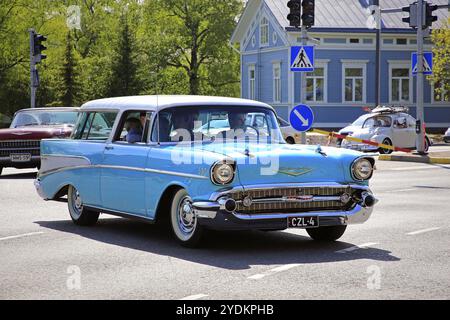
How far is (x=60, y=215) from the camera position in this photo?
13.8 meters

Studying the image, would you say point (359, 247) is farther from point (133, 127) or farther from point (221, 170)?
point (133, 127)

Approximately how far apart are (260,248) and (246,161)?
103 centimetres

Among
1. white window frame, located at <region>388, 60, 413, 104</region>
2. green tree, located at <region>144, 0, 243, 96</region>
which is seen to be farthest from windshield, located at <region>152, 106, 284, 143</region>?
green tree, located at <region>144, 0, 243, 96</region>

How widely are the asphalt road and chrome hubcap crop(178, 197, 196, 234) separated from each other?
22 cm

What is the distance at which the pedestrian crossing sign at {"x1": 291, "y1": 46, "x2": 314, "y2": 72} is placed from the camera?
23.5 metres

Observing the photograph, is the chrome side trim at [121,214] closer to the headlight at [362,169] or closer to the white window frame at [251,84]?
the headlight at [362,169]

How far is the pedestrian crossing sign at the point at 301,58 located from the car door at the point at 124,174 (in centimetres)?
1226

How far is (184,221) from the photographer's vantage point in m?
10.4

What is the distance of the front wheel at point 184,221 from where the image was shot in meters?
10.1

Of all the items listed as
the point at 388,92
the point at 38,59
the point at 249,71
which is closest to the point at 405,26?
the point at 388,92

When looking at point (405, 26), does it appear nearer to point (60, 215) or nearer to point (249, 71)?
point (249, 71)

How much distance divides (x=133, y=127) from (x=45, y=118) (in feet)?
39.4

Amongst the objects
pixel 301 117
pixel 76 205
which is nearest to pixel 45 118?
pixel 301 117

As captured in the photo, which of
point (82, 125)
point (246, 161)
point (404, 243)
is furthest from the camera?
point (82, 125)
